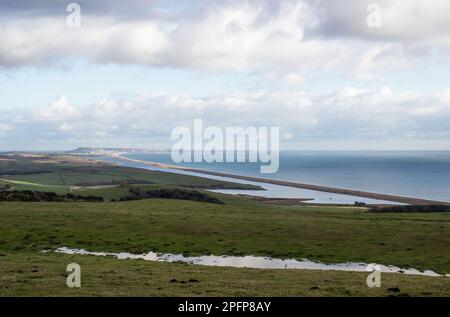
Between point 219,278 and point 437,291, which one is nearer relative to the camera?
point 437,291

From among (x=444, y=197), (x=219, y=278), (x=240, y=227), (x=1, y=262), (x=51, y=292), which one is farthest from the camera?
(x=444, y=197)

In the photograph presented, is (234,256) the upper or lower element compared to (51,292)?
lower

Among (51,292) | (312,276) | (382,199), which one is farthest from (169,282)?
(382,199)

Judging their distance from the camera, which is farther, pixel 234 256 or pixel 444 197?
pixel 444 197

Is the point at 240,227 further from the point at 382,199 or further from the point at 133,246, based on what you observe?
the point at 382,199

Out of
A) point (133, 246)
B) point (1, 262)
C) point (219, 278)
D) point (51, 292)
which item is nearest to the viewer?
point (51, 292)

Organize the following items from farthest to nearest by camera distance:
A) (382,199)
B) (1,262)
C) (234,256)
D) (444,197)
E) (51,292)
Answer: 1. (444,197)
2. (382,199)
3. (234,256)
4. (1,262)
5. (51,292)

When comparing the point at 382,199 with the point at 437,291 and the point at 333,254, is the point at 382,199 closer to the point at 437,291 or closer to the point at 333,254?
the point at 333,254

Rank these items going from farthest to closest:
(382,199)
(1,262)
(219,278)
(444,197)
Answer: (444,197), (382,199), (1,262), (219,278)

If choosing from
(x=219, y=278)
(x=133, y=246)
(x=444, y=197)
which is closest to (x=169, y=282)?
(x=219, y=278)
